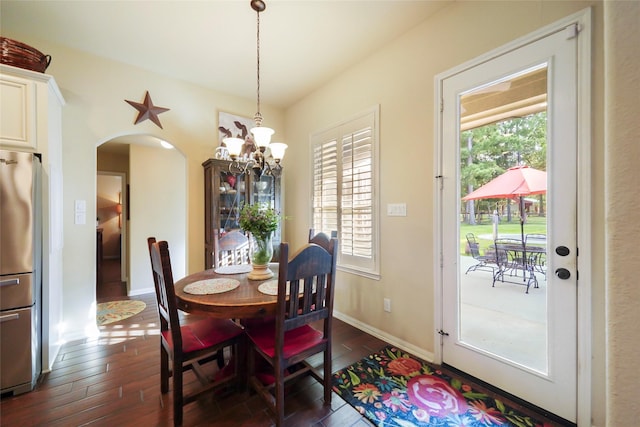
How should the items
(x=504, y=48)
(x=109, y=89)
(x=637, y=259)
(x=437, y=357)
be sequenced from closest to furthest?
(x=637, y=259)
(x=504, y=48)
(x=437, y=357)
(x=109, y=89)

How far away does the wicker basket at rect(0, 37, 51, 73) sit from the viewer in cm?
188

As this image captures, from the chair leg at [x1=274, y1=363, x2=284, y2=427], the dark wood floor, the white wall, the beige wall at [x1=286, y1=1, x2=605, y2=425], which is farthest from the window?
the white wall

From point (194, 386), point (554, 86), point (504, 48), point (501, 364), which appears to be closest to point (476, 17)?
point (504, 48)

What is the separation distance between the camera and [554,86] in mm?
1545

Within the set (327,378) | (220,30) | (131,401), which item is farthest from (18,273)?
(220,30)

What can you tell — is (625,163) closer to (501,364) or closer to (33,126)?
(501,364)

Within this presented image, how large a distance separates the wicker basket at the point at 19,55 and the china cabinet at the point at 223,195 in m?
1.55

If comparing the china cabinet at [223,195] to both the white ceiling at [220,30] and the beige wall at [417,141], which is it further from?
the beige wall at [417,141]

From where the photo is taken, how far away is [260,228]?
1897mm

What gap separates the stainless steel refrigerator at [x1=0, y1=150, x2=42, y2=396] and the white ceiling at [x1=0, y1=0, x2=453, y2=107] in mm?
1376

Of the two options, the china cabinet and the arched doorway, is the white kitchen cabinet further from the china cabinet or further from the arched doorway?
the arched doorway

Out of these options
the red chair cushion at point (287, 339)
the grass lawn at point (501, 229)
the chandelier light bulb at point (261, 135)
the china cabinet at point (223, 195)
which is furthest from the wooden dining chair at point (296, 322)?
the china cabinet at point (223, 195)

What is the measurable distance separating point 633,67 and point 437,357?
2275mm

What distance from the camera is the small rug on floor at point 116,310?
119 inches
